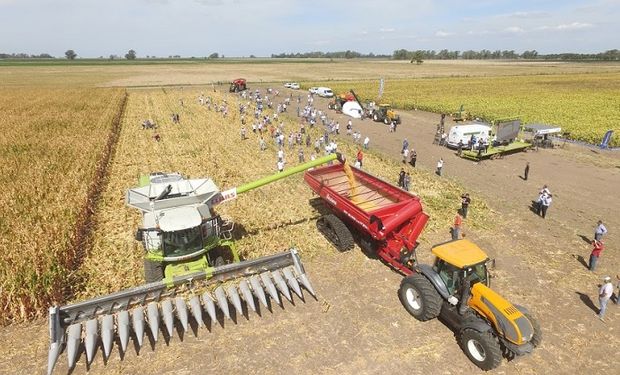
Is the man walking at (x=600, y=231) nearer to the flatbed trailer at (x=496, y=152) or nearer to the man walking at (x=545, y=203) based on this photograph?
the man walking at (x=545, y=203)

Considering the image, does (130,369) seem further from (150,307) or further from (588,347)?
(588,347)

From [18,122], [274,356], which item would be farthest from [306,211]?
[18,122]

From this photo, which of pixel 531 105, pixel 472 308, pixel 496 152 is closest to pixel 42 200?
pixel 472 308

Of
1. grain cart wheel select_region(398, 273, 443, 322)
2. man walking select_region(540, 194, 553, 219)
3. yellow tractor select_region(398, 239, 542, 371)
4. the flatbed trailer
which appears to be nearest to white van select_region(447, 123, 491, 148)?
the flatbed trailer

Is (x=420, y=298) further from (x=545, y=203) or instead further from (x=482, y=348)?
(x=545, y=203)

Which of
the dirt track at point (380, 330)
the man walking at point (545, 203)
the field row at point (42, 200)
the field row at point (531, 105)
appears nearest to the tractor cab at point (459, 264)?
the dirt track at point (380, 330)

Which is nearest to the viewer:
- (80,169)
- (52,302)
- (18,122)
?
(52,302)
